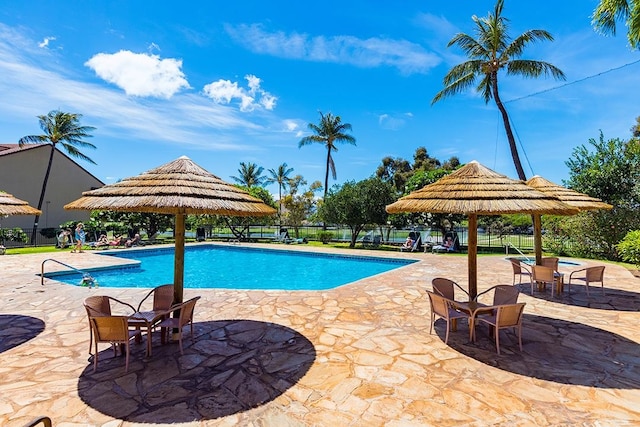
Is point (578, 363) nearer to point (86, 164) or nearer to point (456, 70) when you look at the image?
point (456, 70)

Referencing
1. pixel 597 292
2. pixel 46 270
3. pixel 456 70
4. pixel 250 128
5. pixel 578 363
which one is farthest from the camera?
pixel 250 128

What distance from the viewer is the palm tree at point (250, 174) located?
134 feet

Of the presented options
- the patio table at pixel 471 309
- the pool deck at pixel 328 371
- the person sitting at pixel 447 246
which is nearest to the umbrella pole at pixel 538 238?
the pool deck at pixel 328 371

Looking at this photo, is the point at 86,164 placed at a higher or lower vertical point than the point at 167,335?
higher

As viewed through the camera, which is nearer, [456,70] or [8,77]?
[8,77]

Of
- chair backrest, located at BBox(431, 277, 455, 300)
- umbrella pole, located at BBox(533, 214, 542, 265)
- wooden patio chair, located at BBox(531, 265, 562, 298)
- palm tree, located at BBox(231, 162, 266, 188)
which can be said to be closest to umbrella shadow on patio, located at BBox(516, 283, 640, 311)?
wooden patio chair, located at BBox(531, 265, 562, 298)

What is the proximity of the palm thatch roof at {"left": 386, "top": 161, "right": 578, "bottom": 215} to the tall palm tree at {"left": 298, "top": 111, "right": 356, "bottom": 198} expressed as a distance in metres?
26.4

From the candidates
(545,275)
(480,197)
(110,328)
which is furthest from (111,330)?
(545,275)

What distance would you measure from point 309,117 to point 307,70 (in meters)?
13.9

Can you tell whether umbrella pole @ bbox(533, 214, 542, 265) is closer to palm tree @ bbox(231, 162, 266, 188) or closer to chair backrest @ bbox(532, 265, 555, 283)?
chair backrest @ bbox(532, 265, 555, 283)

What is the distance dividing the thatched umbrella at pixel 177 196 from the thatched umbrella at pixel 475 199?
2.59 m

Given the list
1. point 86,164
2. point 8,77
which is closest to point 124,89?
point 8,77

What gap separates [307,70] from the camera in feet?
59.6

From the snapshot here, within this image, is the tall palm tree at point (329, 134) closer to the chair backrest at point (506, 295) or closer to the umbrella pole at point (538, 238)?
the umbrella pole at point (538, 238)
